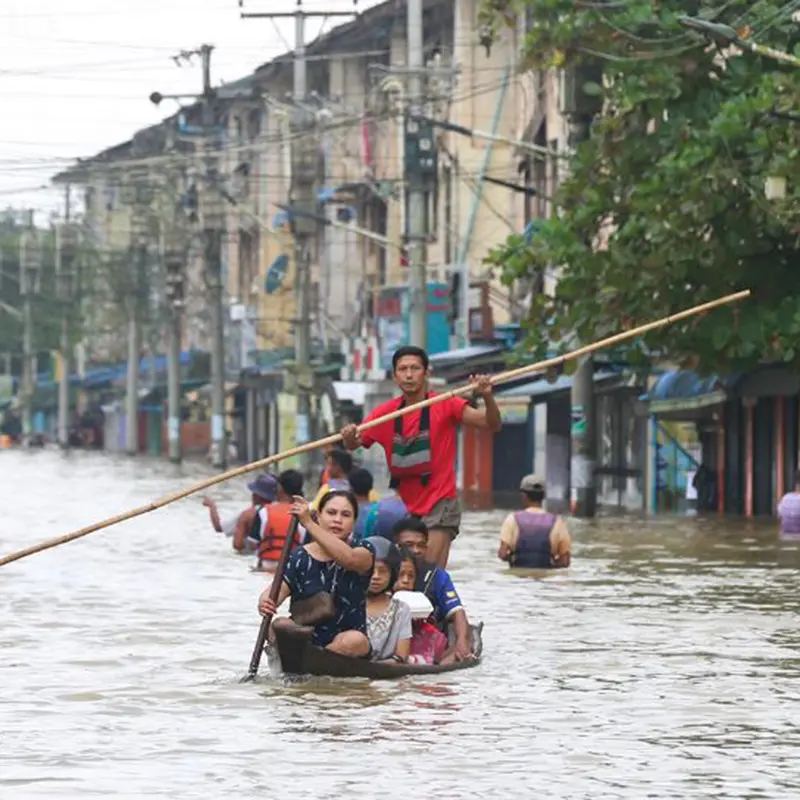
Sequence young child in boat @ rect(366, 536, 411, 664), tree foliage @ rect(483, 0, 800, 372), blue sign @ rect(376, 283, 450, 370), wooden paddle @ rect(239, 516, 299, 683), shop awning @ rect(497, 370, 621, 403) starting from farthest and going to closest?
1. blue sign @ rect(376, 283, 450, 370)
2. shop awning @ rect(497, 370, 621, 403)
3. tree foliage @ rect(483, 0, 800, 372)
4. young child in boat @ rect(366, 536, 411, 664)
5. wooden paddle @ rect(239, 516, 299, 683)

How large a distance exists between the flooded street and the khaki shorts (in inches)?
37.8

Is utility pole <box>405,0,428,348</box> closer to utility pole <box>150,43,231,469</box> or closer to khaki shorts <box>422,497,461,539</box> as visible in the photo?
utility pole <box>150,43,231,469</box>

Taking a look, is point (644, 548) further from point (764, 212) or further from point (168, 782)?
point (168, 782)

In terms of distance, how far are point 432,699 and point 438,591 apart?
171 cm

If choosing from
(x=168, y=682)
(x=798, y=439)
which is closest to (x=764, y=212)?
(x=798, y=439)

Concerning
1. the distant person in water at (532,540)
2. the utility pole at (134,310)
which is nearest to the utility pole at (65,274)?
the utility pole at (134,310)

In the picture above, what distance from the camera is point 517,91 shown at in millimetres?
71938

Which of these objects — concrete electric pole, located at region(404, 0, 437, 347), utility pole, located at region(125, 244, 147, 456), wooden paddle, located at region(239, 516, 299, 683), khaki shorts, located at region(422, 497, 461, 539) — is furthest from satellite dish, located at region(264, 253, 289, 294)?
wooden paddle, located at region(239, 516, 299, 683)

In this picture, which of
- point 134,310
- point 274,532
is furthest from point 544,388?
point 134,310

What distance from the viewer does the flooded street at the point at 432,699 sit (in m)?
13.4

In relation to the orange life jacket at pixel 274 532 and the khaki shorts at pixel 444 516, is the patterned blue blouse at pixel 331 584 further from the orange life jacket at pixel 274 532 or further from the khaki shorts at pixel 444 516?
the orange life jacket at pixel 274 532

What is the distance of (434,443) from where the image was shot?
18.8m

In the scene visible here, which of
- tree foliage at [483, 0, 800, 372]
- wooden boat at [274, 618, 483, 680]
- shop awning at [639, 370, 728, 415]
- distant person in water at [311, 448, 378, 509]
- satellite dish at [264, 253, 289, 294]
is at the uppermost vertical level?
satellite dish at [264, 253, 289, 294]

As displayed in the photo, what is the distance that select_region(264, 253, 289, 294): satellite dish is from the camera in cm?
9719
